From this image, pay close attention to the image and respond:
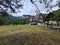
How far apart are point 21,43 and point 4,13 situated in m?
3.01

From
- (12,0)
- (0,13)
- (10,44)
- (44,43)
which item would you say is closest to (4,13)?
(0,13)

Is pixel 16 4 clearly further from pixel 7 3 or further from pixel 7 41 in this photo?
pixel 7 41

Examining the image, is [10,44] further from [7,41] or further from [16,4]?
[16,4]

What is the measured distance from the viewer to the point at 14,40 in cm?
1498

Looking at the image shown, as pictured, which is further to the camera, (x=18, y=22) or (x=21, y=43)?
(x=18, y=22)

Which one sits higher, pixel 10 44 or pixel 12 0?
pixel 12 0

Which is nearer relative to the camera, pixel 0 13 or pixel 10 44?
pixel 0 13

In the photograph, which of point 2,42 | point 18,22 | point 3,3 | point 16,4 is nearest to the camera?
point 3,3

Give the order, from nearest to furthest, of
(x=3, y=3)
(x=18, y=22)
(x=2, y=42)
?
(x=3, y=3) < (x=2, y=42) < (x=18, y=22)

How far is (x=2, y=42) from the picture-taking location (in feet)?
46.7

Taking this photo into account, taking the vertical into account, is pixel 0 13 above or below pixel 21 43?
above

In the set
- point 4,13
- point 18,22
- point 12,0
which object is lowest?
point 18,22

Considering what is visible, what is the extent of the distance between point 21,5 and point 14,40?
10.5 ft

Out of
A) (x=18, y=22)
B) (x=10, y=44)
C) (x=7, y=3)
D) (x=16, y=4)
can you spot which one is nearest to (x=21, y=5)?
(x=16, y=4)
